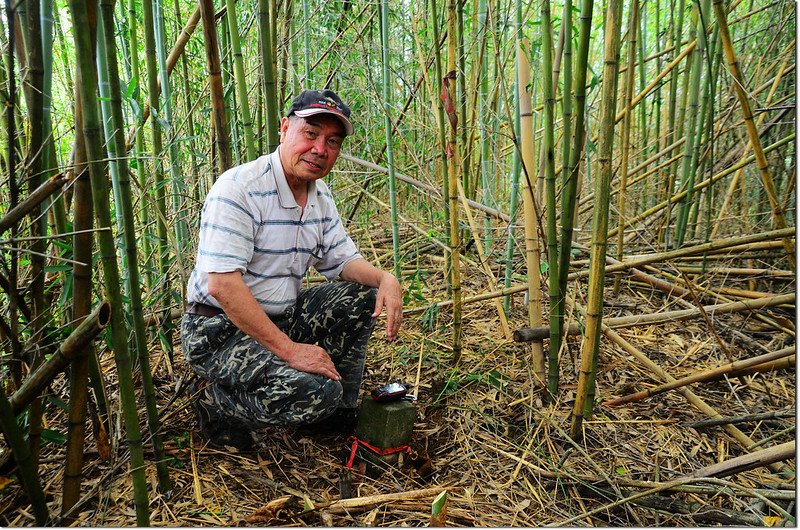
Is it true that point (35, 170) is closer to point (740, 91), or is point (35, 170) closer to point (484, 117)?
point (740, 91)

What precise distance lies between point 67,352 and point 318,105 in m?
1.10

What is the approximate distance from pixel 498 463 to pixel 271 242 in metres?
1.11

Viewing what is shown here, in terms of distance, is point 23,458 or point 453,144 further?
point 453,144

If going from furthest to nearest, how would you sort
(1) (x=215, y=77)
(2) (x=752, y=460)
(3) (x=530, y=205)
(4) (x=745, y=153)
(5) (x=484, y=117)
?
(5) (x=484, y=117) < (4) (x=745, y=153) < (3) (x=530, y=205) < (1) (x=215, y=77) < (2) (x=752, y=460)

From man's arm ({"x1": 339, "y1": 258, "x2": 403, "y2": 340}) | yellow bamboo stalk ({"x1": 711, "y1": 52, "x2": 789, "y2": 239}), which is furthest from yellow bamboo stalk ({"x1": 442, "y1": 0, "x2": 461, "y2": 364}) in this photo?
yellow bamboo stalk ({"x1": 711, "y1": 52, "x2": 789, "y2": 239})

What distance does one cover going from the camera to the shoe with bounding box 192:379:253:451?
1.91 meters

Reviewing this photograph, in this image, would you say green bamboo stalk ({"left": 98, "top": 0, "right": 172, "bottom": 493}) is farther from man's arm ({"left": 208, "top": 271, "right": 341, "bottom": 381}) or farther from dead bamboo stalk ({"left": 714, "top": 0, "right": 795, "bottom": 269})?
dead bamboo stalk ({"left": 714, "top": 0, "right": 795, "bottom": 269})

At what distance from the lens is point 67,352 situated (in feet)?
3.79

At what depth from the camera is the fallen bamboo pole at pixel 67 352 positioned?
1116 mm

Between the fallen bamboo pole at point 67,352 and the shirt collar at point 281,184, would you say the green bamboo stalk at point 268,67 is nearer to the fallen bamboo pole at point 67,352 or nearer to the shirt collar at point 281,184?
the shirt collar at point 281,184

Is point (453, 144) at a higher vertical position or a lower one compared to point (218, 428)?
higher

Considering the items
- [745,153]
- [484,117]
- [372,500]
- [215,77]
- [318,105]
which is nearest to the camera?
[372,500]

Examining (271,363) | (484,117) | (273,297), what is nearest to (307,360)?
(271,363)

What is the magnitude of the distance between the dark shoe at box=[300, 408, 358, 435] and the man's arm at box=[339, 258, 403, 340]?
0.36 meters
